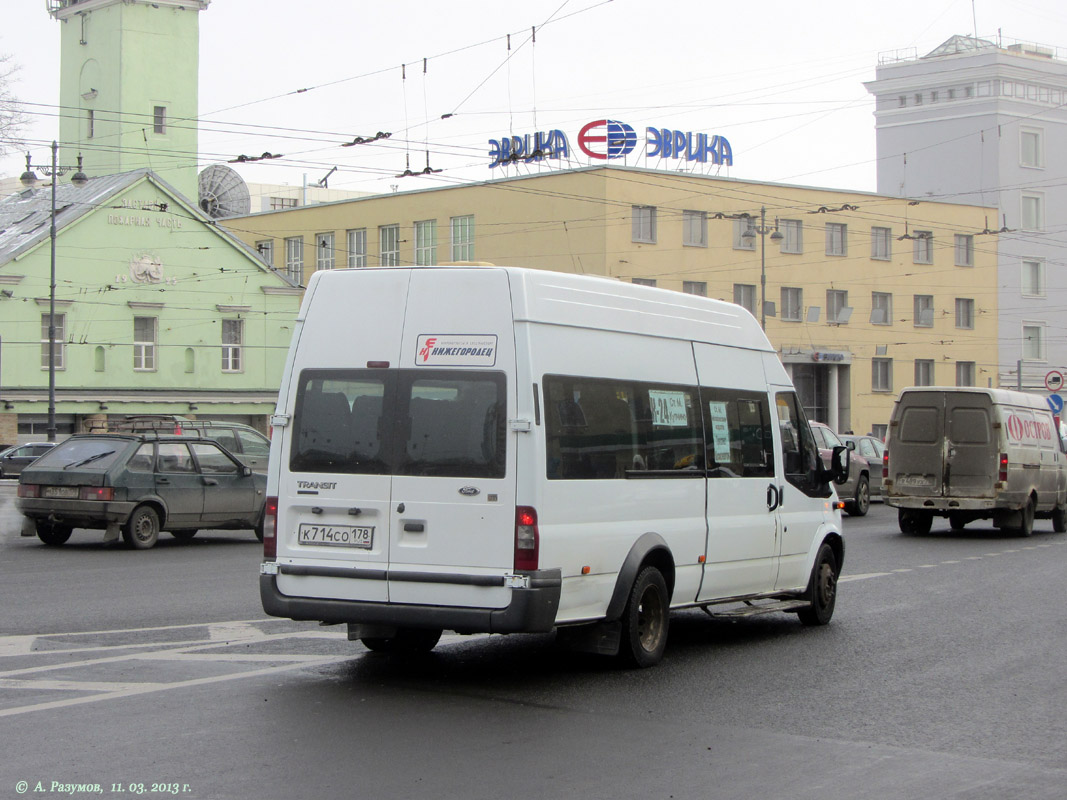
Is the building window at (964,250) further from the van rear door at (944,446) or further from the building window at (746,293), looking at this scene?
the van rear door at (944,446)

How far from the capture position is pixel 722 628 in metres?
11.9

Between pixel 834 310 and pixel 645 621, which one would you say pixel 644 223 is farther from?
pixel 645 621

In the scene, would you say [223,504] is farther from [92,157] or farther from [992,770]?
[92,157]

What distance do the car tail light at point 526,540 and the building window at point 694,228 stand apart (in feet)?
180

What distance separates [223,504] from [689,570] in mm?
11663

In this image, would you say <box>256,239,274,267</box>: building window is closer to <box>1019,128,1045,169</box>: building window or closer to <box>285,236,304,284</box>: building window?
<box>285,236,304,284</box>: building window

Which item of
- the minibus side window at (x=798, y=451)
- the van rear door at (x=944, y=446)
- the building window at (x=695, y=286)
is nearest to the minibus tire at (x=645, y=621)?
the minibus side window at (x=798, y=451)

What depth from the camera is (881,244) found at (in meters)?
68.9

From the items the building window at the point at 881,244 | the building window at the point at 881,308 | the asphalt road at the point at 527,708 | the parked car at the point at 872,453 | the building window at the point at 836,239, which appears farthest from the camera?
the building window at the point at 881,244

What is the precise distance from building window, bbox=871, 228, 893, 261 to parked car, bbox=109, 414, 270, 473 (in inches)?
2011

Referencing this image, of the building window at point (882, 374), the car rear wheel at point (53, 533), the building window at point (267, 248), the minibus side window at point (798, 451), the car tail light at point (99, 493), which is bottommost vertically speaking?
the car rear wheel at point (53, 533)

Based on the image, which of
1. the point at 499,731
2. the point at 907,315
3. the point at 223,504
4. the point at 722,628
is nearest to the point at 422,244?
the point at 907,315

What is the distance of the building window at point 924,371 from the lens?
70.8 meters

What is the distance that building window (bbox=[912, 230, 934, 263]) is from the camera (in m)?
70.0
